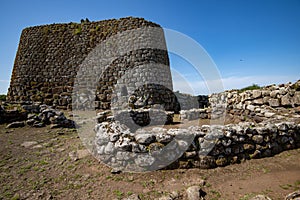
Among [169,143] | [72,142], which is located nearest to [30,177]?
[72,142]

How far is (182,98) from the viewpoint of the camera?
16.8 metres

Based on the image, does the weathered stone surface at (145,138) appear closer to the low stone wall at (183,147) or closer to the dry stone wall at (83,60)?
the low stone wall at (183,147)

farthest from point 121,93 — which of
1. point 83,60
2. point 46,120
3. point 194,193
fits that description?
point 194,193

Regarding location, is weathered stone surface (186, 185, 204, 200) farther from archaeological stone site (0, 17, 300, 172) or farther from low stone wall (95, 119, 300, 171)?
archaeological stone site (0, 17, 300, 172)

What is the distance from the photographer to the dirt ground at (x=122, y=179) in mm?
3303

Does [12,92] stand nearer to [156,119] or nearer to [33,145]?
[33,145]

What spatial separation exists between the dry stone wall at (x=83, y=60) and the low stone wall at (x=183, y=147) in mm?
9404

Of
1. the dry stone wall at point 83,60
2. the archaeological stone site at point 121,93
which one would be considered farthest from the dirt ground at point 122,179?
the dry stone wall at point 83,60

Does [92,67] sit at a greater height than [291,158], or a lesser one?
greater

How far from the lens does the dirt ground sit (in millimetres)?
3303

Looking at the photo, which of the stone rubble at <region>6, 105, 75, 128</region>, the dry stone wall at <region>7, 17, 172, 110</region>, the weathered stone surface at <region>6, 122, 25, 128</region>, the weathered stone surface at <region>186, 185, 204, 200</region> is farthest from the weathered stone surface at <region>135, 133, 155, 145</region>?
the dry stone wall at <region>7, 17, 172, 110</region>

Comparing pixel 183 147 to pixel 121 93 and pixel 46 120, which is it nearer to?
pixel 46 120

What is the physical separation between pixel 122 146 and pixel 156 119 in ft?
20.2

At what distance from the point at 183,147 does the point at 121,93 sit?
10344mm
